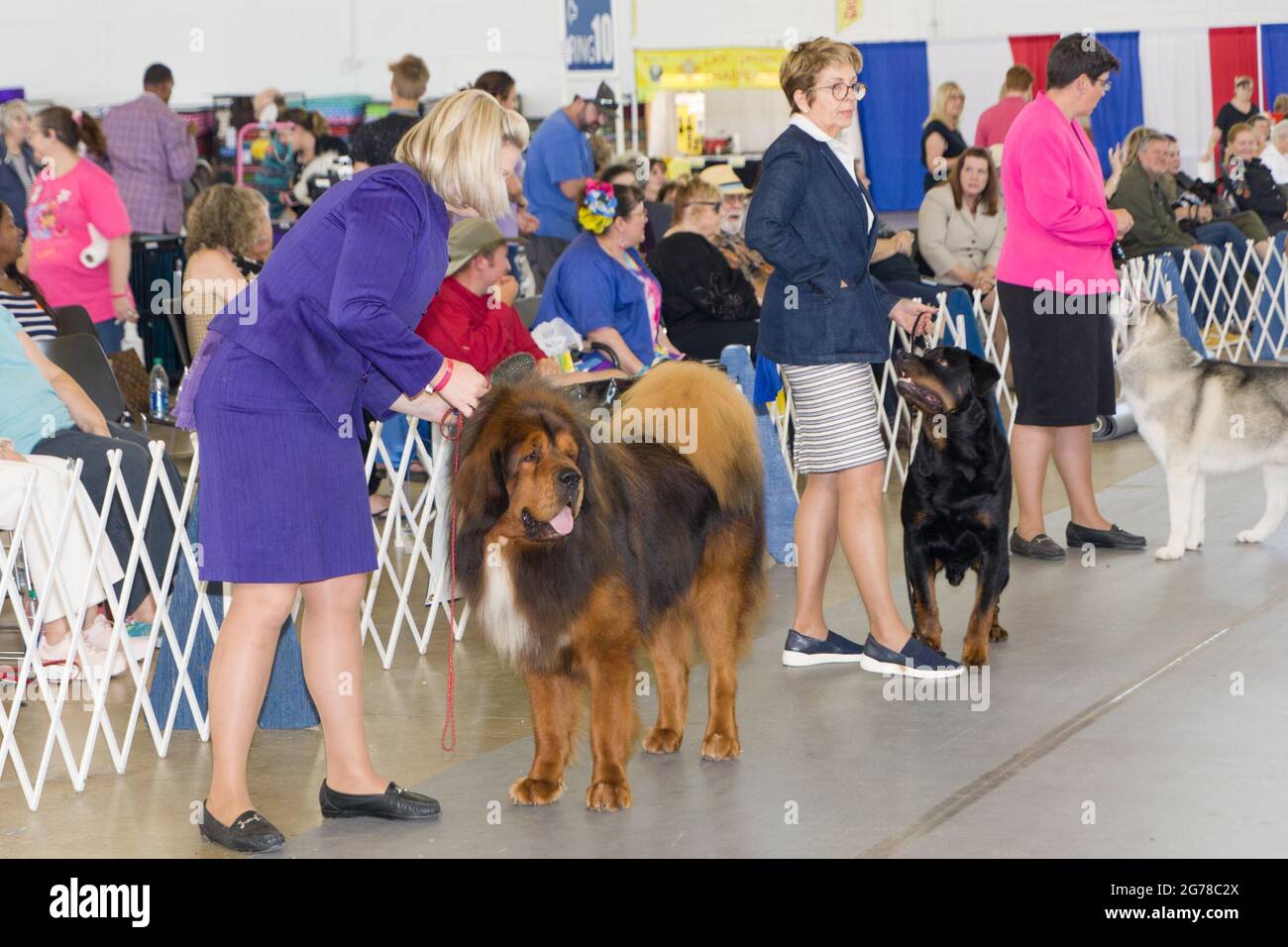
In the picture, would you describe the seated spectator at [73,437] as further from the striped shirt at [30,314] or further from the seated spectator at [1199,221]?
the seated spectator at [1199,221]

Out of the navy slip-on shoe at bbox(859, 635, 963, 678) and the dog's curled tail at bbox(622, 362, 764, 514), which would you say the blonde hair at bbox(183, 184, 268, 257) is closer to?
the dog's curled tail at bbox(622, 362, 764, 514)

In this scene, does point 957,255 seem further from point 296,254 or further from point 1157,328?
point 296,254

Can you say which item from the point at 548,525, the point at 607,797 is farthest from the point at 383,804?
the point at 548,525

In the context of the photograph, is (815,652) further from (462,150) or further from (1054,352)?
(462,150)

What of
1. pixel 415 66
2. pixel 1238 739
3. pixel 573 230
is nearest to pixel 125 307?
pixel 415 66

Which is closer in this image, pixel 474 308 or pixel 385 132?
pixel 474 308

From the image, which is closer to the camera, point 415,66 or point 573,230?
point 415,66

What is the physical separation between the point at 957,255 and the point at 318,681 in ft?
20.3

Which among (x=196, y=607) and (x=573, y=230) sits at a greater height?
(x=573, y=230)

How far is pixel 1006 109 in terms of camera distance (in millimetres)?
11211

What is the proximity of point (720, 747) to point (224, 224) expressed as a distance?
3447 millimetres

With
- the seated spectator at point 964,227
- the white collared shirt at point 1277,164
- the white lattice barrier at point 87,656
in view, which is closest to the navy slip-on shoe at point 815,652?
the white lattice barrier at point 87,656
